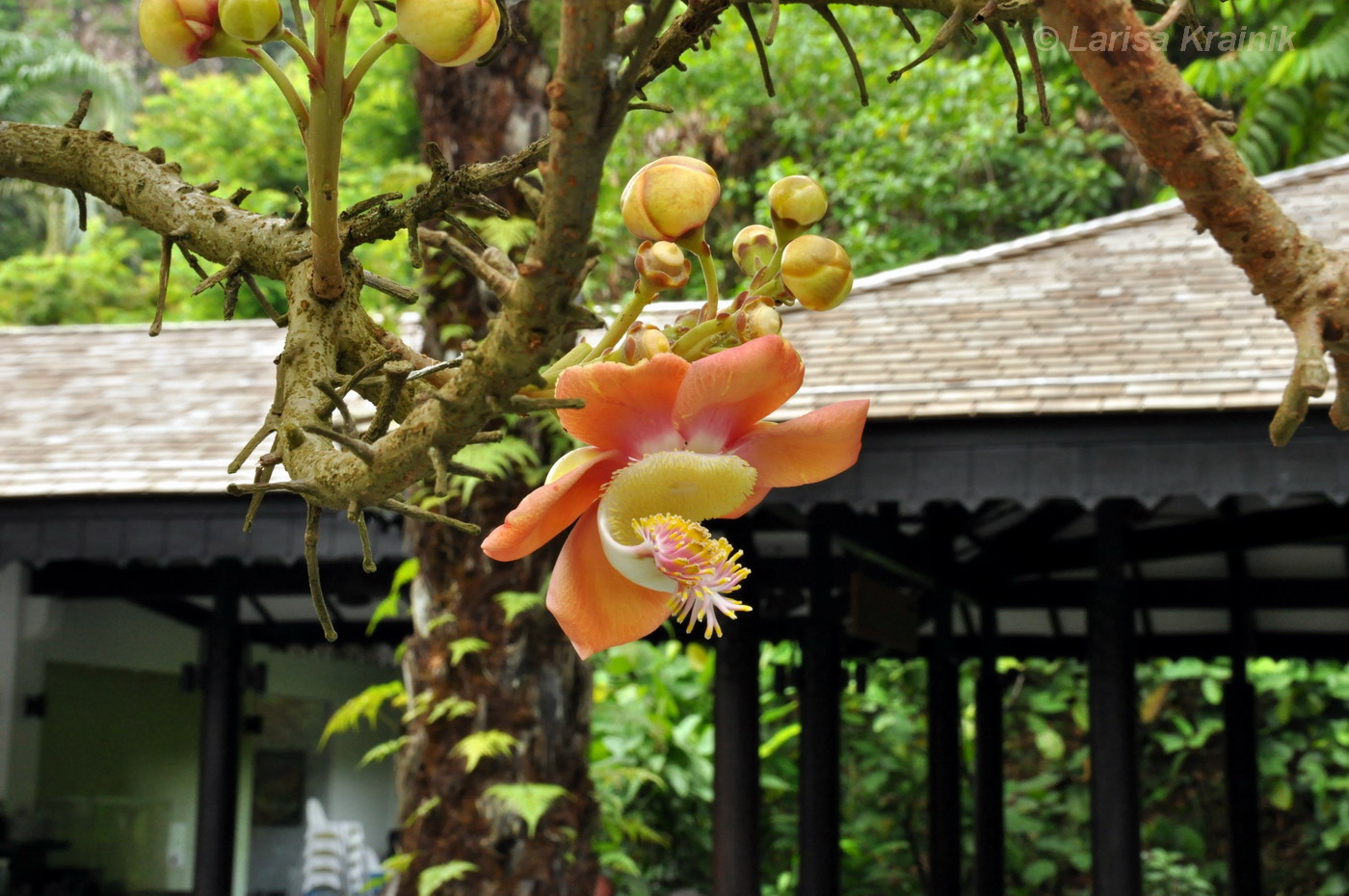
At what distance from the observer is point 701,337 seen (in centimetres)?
76

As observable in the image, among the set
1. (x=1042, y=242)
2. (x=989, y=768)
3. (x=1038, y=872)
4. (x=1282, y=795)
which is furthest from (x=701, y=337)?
(x=1282, y=795)

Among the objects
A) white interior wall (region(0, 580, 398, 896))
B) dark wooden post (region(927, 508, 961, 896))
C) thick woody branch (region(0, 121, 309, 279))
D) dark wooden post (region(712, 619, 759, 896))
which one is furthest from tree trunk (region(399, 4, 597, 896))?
white interior wall (region(0, 580, 398, 896))

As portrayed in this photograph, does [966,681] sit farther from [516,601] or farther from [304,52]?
[304,52]

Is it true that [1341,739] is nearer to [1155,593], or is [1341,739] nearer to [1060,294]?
[1155,593]

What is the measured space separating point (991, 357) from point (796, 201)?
411 cm

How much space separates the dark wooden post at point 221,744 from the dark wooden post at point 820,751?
285 centimetres

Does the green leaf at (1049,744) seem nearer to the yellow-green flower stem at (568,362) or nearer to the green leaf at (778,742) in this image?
the green leaf at (778,742)

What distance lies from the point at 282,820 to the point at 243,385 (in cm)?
670

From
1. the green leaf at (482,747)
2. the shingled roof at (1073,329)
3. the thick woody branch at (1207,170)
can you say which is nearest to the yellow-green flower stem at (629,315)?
the thick woody branch at (1207,170)

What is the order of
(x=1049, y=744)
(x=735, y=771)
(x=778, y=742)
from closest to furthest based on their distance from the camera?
1. (x=735, y=771)
2. (x=778, y=742)
3. (x=1049, y=744)

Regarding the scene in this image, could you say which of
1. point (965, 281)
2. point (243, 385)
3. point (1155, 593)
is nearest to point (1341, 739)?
point (1155, 593)

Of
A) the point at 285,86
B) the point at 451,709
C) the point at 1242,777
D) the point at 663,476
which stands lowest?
the point at 1242,777

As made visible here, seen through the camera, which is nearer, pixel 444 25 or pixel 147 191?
pixel 444 25

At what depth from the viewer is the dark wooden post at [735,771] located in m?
5.11
